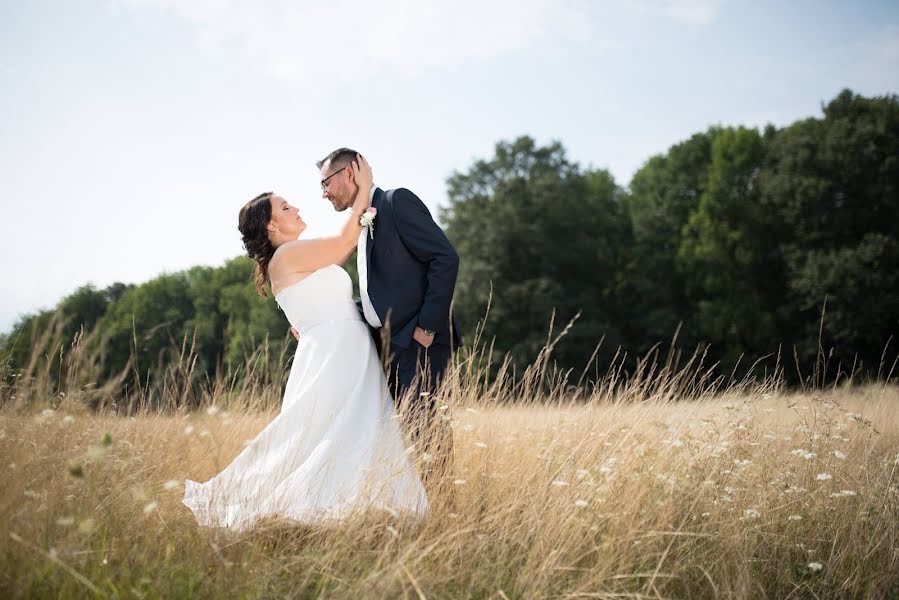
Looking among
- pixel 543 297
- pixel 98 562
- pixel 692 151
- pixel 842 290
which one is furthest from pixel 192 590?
pixel 692 151

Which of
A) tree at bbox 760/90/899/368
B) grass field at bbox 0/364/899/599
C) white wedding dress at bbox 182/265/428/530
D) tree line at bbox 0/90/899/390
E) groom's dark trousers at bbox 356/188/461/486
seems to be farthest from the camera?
tree line at bbox 0/90/899/390

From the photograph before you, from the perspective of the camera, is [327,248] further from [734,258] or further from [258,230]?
[734,258]

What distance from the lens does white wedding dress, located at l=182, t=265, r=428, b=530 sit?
3.71m

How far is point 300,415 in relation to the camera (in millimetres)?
4164

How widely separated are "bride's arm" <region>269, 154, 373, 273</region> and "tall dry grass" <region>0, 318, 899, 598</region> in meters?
1.14

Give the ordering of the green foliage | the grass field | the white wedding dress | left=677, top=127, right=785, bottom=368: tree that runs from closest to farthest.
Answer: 1. the grass field
2. the white wedding dress
3. the green foliage
4. left=677, top=127, right=785, bottom=368: tree

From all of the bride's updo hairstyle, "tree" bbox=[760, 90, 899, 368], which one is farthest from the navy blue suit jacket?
"tree" bbox=[760, 90, 899, 368]

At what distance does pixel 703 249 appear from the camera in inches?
1064

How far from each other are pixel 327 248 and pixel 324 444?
1343 mm

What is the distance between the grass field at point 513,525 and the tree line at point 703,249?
1799 cm

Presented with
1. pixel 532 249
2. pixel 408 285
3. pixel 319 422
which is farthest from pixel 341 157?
pixel 532 249

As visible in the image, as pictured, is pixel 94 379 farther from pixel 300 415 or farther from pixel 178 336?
pixel 178 336

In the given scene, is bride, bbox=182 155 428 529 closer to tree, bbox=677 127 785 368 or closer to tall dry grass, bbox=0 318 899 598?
tall dry grass, bbox=0 318 899 598

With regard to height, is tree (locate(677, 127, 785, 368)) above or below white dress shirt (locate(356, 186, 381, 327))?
above
